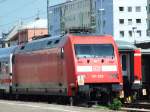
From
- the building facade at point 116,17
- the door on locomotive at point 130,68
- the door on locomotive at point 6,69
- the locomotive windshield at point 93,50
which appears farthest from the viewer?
the building facade at point 116,17

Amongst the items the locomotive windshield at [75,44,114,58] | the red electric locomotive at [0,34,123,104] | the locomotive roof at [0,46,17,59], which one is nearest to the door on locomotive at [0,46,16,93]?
the locomotive roof at [0,46,17,59]

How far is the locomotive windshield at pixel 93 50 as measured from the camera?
2711 cm

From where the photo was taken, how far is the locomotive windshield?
27.1m

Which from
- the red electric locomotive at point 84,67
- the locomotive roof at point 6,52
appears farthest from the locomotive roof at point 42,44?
the locomotive roof at point 6,52

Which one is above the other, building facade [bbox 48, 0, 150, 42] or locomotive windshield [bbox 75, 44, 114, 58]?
building facade [bbox 48, 0, 150, 42]

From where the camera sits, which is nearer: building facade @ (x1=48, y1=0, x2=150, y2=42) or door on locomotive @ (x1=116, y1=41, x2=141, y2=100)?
door on locomotive @ (x1=116, y1=41, x2=141, y2=100)

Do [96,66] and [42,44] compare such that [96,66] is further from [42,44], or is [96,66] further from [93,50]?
[42,44]

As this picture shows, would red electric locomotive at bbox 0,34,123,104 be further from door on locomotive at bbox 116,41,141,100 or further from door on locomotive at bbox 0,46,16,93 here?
door on locomotive at bbox 0,46,16,93

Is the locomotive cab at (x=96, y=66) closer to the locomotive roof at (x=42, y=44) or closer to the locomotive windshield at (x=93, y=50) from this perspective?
the locomotive windshield at (x=93, y=50)

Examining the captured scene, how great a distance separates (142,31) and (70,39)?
105 m

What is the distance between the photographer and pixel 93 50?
27438 mm

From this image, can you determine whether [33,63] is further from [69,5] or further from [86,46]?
[69,5]

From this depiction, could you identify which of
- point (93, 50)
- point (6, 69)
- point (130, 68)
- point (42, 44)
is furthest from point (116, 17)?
point (93, 50)

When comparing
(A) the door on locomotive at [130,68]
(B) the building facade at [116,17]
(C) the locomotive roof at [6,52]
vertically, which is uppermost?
(B) the building facade at [116,17]
